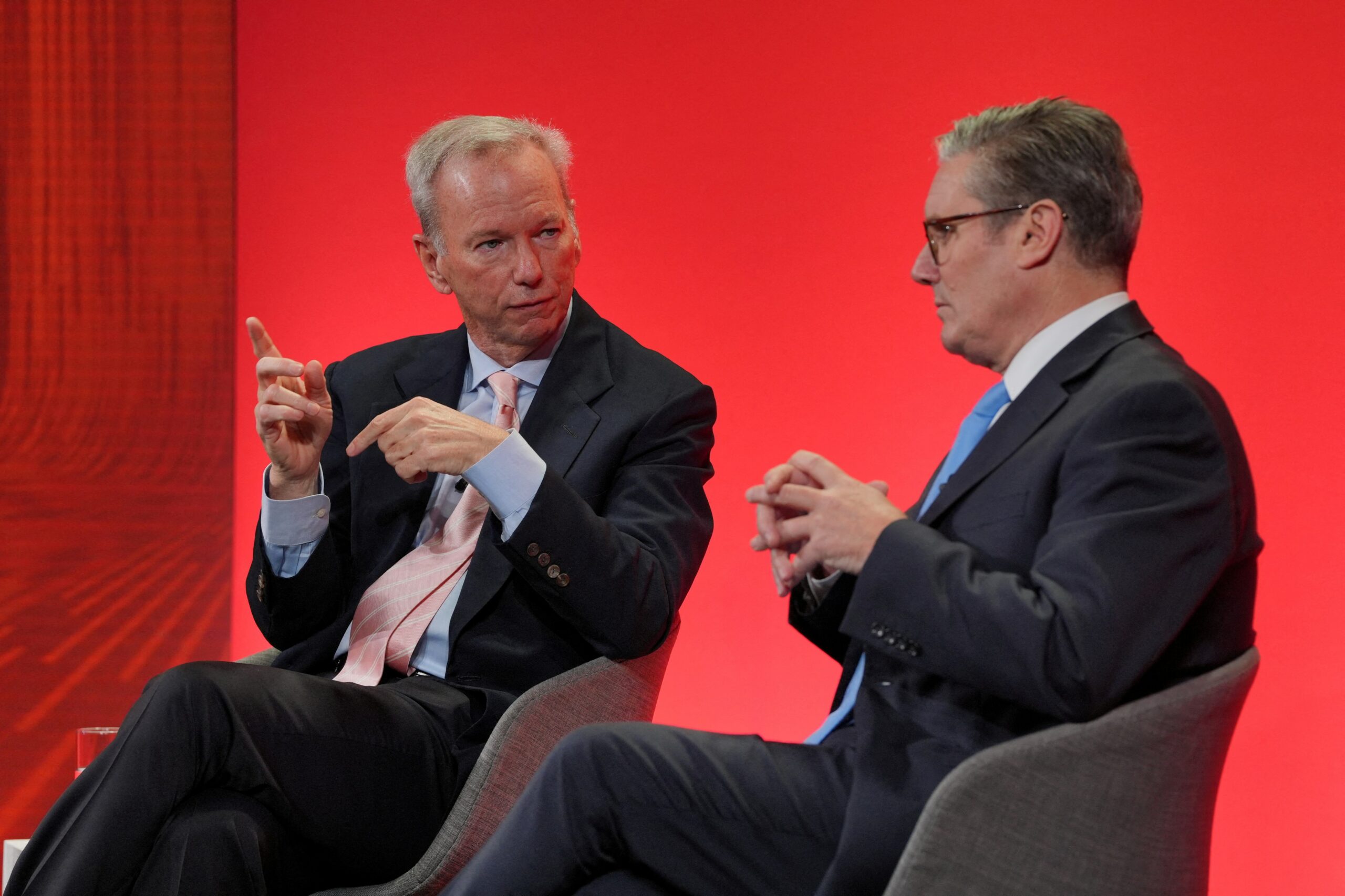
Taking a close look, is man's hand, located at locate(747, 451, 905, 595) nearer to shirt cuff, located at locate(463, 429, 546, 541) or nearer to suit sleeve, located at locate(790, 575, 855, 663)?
suit sleeve, located at locate(790, 575, 855, 663)

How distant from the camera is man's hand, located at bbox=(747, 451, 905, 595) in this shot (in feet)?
4.91

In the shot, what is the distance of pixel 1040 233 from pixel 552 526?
0.81 m

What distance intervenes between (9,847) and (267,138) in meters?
2.01

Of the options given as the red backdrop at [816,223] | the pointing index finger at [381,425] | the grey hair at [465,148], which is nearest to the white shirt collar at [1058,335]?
the pointing index finger at [381,425]

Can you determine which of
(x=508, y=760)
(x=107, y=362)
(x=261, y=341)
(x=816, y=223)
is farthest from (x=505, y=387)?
(x=107, y=362)

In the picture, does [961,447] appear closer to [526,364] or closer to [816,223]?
[526,364]

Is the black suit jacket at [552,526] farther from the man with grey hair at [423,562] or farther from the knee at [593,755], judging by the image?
the knee at [593,755]

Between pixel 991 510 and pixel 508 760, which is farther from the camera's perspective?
pixel 508 760

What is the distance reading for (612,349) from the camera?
241cm

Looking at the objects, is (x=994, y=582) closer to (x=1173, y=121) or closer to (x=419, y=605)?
(x=419, y=605)

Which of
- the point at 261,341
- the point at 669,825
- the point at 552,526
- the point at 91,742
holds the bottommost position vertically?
the point at 91,742

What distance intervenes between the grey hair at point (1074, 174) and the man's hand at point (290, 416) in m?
1.11

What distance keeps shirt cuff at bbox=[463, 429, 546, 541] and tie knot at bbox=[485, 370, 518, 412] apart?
38cm

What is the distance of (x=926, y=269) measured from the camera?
1.77 metres
